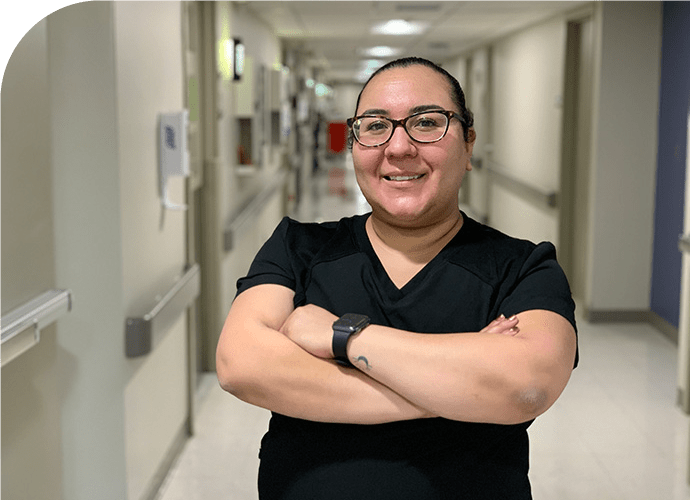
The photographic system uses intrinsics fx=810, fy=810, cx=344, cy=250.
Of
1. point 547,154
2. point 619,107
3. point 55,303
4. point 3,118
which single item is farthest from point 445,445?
point 547,154

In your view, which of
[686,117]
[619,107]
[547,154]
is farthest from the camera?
[547,154]

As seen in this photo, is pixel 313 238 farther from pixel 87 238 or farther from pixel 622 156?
pixel 622 156

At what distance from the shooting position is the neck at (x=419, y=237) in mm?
1555

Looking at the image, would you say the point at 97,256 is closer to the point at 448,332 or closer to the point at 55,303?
the point at 55,303

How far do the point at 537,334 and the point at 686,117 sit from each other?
5.09m

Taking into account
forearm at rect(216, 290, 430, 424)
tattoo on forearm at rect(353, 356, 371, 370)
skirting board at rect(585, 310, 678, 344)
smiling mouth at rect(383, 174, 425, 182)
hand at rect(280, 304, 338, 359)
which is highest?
smiling mouth at rect(383, 174, 425, 182)

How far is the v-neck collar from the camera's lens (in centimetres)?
151

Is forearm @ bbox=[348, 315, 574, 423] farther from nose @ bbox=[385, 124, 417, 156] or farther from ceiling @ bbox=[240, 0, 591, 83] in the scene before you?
ceiling @ bbox=[240, 0, 591, 83]

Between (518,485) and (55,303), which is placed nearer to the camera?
(518,485)

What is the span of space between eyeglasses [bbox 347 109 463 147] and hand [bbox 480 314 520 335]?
34 cm

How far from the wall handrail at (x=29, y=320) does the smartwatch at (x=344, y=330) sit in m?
1.12

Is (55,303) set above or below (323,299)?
below

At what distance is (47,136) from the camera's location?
8.80ft

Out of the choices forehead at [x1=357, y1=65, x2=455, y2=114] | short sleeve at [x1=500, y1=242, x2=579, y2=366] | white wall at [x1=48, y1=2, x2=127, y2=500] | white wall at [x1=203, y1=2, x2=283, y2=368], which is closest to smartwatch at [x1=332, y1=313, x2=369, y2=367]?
short sleeve at [x1=500, y1=242, x2=579, y2=366]
